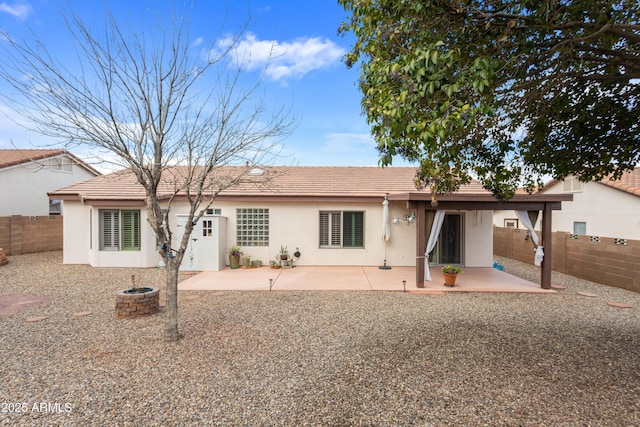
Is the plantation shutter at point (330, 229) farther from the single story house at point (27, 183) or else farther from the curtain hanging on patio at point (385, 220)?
the single story house at point (27, 183)

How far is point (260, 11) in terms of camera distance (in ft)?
17.8

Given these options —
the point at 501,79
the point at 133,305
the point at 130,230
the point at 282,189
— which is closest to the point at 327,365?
the point at 133,305

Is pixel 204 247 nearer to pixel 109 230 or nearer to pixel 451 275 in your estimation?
pixel 109 230

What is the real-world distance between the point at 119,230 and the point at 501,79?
12.6 metres

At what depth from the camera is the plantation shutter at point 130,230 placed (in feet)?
38.1

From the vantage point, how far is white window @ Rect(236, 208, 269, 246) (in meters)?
11.9

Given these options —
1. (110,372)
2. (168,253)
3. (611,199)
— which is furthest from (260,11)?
(611,199)

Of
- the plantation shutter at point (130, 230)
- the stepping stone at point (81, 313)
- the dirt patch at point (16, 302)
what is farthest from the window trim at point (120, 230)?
the stepping stone at point (81, 313)

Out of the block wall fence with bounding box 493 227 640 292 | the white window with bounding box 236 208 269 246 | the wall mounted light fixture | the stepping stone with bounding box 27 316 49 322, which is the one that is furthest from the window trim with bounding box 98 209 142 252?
the block wall fence with bounding box 493 227 640 292

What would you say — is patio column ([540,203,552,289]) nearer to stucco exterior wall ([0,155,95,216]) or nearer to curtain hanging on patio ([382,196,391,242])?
curtain hanging on patio ([382,196,391,242])

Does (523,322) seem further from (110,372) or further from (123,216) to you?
(123,216)

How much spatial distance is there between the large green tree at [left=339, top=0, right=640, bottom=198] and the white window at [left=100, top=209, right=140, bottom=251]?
1040 cm

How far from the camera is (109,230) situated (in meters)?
11.7

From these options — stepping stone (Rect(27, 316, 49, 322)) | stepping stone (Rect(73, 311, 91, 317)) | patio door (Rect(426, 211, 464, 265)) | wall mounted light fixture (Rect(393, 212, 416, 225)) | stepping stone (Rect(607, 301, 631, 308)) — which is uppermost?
wall mounted light fixture (Rect(393, 212, 416, 225))
